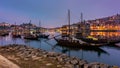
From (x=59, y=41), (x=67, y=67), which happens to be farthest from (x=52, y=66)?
(x=59, y=41)

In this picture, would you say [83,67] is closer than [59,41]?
Yes

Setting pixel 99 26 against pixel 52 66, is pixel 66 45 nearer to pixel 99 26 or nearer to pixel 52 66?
pixel 52 66

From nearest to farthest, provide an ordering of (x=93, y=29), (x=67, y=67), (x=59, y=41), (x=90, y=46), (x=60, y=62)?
(x=67, y=67) < (x=60, y=62) < (x=90, y=46) < (x=59, y=41) < (x=93, y=29)

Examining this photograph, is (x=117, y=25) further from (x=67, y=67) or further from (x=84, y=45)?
(x=67, y=67)

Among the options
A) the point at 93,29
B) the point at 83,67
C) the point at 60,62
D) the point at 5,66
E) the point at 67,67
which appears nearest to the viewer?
the point at 5,66

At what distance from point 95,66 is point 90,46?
28.5 m

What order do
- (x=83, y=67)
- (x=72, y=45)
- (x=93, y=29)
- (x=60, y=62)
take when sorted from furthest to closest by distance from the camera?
(x=93, y=29), (x=72, y=45), (x=60, y=62), (x=83, y=67)

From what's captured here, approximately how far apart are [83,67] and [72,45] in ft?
102

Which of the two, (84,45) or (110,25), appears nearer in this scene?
(84,45)

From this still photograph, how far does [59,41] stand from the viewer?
51.6 metres

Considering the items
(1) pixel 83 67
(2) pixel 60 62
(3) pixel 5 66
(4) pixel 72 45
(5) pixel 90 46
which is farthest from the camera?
(4) pixel 72 45

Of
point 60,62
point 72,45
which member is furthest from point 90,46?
point 60,62

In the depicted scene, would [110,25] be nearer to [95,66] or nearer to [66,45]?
[66,45]

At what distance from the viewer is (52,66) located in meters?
13.3
